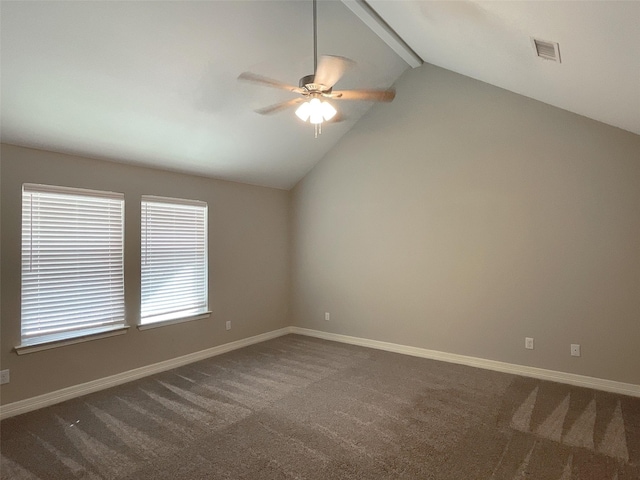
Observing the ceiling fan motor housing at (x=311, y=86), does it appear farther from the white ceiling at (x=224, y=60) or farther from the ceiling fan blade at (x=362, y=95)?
the white ceiling at (x=224, y=60)

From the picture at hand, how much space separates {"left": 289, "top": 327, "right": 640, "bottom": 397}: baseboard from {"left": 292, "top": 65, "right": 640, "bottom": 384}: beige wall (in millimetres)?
67

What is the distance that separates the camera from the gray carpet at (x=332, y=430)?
239 cm

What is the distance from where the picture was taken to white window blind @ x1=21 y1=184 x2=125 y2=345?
130 inches

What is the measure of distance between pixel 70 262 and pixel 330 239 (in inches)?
126

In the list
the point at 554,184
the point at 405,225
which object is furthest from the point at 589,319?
the point at 405,225

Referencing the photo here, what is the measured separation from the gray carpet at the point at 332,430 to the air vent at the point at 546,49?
2.72m

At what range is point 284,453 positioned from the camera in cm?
257

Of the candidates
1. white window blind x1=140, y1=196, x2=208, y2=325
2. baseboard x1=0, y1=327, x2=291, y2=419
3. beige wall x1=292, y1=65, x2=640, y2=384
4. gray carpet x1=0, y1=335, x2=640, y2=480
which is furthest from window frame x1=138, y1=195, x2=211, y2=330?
beige wall x1=292, y1=65, x2=640, y2=384

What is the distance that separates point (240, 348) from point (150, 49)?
3.72 m

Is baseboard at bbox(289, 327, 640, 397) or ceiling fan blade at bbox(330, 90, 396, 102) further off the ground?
ceiling fan blade at bbox(330, 90, 396, 102)

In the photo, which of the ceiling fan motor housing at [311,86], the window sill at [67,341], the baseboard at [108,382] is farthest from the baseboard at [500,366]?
the ceiling fan motor housing at [311,86]

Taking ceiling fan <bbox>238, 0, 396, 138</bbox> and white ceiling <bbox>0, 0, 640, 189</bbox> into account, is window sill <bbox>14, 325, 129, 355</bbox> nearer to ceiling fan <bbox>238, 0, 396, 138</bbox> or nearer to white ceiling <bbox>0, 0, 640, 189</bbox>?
white ceiling <bbox>0, 0, 640, 189</bbox>

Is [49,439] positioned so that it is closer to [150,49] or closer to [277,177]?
[150,49]

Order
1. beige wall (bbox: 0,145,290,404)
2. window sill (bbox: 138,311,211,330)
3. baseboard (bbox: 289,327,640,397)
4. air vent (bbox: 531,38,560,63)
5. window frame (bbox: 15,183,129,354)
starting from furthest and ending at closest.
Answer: window sill (bbox: 138,311,211,330)
baseboard (bbox: 289,327,640,397)
window frame (bbox: 15,183,129,354)
beige wall (bbox: 0,145,290,404)
air vent (bbox: 531,38,560,63)
